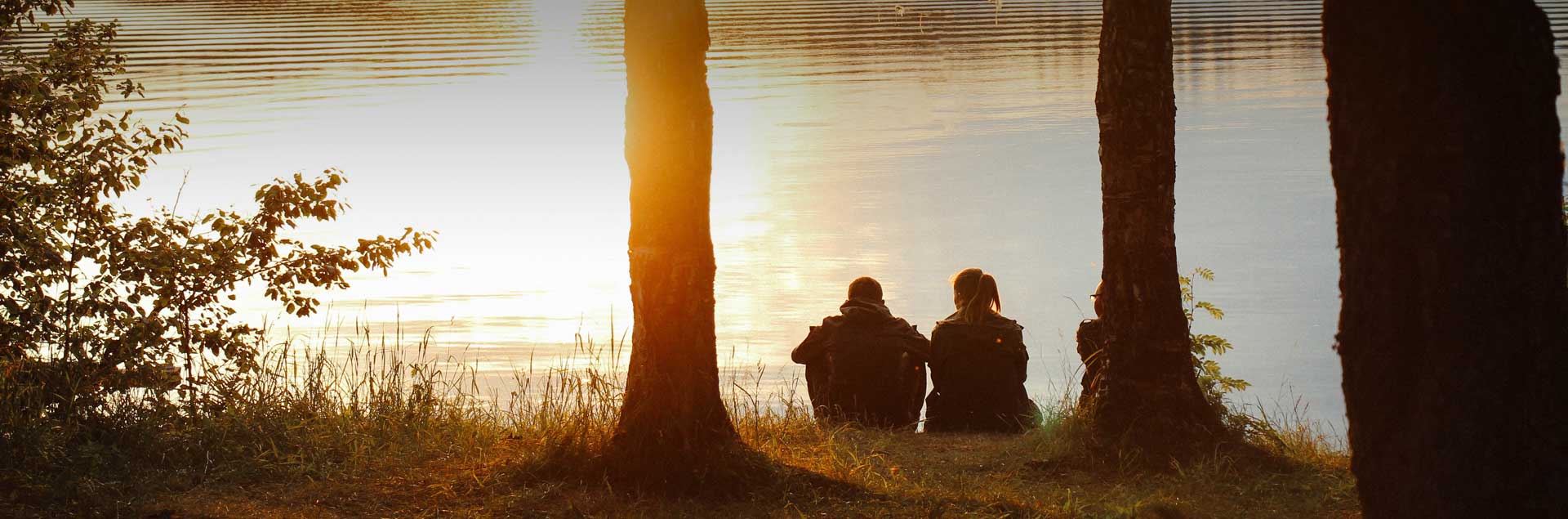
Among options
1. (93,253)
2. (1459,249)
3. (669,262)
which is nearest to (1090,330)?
(669,262)

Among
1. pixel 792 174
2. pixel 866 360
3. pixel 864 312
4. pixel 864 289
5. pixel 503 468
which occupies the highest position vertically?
pixel 792 174

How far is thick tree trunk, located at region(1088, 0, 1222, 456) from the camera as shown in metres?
7.79

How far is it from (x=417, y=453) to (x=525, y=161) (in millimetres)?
23523

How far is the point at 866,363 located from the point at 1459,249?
5.55m

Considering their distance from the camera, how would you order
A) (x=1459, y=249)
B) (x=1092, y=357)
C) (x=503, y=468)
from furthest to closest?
(x=1092, y=357)
(x=503, y=468)
(x=1459, y=249)

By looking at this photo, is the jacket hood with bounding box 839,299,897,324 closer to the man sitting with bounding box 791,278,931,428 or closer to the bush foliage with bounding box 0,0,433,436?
the man sitting with bounding box 791,278,931,428

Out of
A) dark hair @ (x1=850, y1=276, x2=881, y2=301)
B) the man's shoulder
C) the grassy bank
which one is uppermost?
dark hair @ (x1=850, y1=276, x2=881, y2=301)

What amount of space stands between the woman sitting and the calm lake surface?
1.97ft

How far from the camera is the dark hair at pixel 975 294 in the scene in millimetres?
9328

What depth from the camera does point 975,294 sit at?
367 inches

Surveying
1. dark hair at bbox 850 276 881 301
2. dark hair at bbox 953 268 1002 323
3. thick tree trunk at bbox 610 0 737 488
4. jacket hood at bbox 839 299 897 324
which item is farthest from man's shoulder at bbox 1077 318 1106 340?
thick tree trunk at bbox 610 0 737 488

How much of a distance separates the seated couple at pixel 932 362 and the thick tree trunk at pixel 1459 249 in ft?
16.3

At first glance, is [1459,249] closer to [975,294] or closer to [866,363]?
[975,294]

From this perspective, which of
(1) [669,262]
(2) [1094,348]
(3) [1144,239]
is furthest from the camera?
(2) [1094,348]
